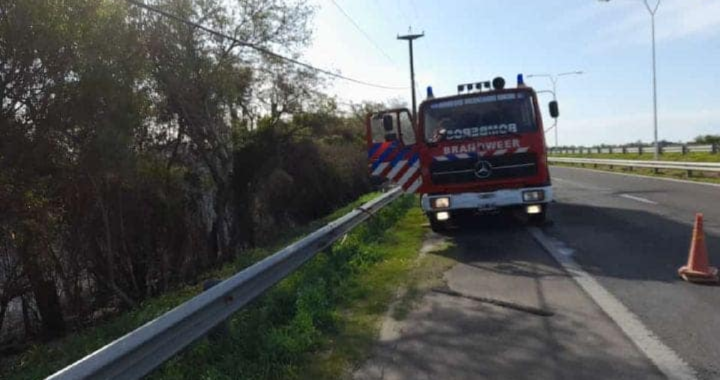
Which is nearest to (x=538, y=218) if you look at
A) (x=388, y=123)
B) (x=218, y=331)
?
(x=388, y=123)

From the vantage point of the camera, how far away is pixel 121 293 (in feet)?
49.1

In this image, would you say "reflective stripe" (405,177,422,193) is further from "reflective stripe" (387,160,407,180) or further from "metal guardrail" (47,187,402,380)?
"metal guardrail" (47,187,402,380)

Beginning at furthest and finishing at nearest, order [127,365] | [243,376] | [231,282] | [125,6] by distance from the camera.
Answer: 1. [125,6]
2. [231,282]
3. [243,376]
4. [127,365]

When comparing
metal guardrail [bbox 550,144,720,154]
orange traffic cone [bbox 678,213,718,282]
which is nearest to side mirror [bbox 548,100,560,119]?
orange traffic cone [bbox 678,213,718,282]

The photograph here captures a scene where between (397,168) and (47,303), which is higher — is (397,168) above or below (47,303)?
above

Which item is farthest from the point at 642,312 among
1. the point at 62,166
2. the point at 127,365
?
the point at 62,166

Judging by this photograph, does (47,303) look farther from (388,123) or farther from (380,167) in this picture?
(388,123)

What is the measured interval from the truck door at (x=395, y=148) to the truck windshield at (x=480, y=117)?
1.60 ft

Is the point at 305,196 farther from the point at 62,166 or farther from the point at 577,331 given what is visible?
the point at 577,331

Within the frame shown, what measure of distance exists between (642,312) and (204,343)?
3947 mm

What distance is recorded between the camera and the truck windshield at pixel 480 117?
11617 mm

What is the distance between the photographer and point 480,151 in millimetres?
11469

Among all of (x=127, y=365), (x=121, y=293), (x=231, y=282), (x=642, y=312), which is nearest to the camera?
(x=127, y=365)

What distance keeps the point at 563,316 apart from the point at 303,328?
2.39 metres
